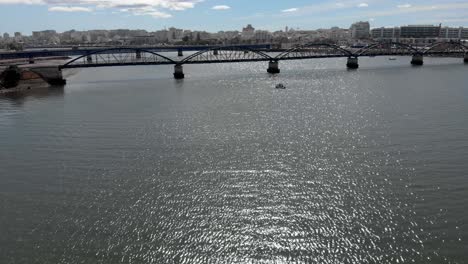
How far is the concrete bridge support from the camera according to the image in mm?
80938

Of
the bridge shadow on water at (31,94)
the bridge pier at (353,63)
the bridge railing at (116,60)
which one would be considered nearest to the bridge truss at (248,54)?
the bridge railing at (116,60)

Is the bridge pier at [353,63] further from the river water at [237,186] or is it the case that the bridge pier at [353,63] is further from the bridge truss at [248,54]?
the river water at [237,186]

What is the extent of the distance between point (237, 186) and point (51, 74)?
70.5 meters

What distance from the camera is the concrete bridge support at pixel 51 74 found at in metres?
80.9

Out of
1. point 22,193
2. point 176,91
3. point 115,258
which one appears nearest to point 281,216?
point 115,258

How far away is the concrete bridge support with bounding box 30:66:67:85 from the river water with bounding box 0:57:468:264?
38.0m

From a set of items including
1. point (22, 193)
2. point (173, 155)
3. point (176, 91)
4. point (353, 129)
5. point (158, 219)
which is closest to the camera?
point (158, 219)

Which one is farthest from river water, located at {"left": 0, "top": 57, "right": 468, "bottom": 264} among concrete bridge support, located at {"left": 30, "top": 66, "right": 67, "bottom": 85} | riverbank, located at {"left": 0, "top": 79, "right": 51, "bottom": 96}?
concrete bridge support, located at {"left": 30, "top": 66, "right": 67, "bottom": 85}

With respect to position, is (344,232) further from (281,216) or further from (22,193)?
(22,193)

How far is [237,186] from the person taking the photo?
76.6 ft

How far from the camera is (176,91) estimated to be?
67625 mm

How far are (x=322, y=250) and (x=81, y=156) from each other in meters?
20.2

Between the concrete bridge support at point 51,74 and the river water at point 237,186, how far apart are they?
3800cm

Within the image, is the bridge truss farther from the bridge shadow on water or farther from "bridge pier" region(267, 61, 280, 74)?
the bridge shadow on water
